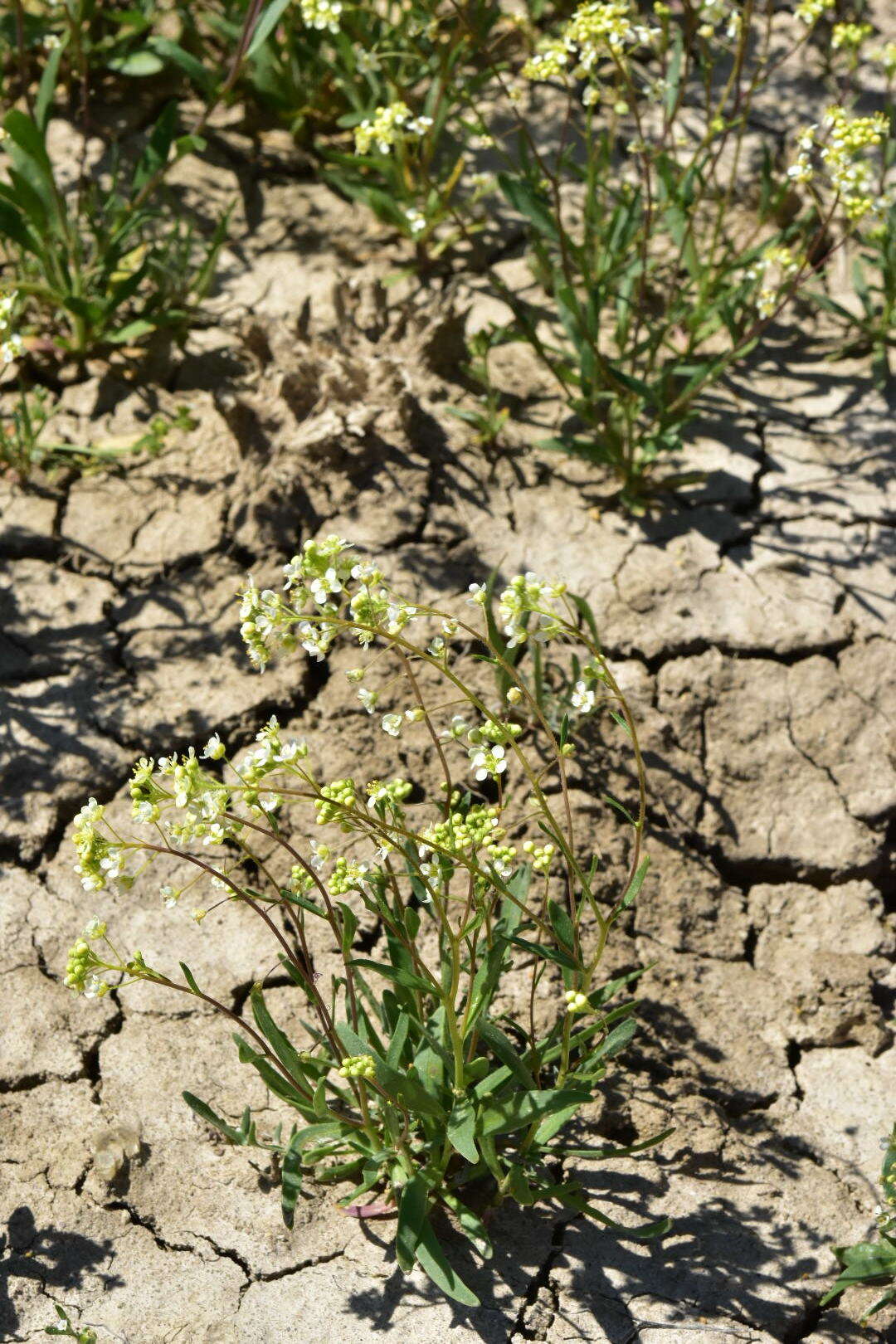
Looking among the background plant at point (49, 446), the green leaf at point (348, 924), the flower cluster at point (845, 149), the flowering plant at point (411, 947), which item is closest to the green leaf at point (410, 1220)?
the flowering plant at point (411, 947)

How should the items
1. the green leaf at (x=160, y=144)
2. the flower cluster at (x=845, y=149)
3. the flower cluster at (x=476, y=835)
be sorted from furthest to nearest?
1. the green leaf at (x=160, y=144)
2. the flower cluster at (x=845, y=149)
3. the flower cluster at (x=476, y=835)

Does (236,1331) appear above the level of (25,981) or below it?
below

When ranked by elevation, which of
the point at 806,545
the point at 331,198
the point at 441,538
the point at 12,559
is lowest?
the point at 12,559

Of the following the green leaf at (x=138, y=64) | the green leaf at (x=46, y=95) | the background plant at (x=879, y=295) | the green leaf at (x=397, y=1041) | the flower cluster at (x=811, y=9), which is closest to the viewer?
the green leaf at (x=397, y=1041)

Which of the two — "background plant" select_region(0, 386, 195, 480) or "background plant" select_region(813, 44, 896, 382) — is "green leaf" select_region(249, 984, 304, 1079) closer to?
"background plant" select_region(0, 386, 195, 480)

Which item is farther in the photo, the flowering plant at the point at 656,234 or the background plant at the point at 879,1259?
the flowering plant at the point at 656,234

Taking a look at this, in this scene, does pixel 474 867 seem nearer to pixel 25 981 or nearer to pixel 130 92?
pixel 25 981

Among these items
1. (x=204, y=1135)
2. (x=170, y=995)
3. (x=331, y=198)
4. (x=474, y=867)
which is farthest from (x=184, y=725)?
(x=331, y=198)

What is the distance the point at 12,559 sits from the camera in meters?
4.05

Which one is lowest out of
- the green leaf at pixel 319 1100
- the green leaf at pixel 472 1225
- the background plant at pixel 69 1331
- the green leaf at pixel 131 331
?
the background plant at pixel 69 1331

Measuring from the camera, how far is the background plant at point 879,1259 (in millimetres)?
2738

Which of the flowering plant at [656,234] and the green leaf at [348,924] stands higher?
the flowering plant at [656,234]

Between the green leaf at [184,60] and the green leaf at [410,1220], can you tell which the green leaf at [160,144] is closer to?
the green leaf at [184,60]

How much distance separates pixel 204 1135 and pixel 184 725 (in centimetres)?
117
